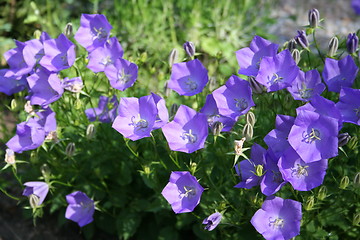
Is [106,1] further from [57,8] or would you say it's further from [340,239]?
[340,239]

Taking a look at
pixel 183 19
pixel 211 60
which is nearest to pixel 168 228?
pixel 211 60

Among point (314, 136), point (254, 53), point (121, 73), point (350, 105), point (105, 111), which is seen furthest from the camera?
point (105, 111)

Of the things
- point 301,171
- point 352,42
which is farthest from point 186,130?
point 352,42

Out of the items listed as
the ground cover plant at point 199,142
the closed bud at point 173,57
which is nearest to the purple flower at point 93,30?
the ground cover plant at point 199,142

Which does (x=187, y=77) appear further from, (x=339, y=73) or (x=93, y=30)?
(x=339, y=73)

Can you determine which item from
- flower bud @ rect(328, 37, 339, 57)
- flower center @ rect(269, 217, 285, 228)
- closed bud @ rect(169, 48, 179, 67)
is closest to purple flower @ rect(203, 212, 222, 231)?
flower center @ rect(269, 217, 285, 228)

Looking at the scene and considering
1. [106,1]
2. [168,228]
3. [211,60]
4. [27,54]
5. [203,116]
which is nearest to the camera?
[203,116]

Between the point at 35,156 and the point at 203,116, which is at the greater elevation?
the point at 203,116

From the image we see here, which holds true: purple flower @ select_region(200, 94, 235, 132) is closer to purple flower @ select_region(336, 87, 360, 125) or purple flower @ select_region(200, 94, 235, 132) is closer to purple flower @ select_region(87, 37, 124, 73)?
purple flower @ select_region(336, 87, 360, 125)
